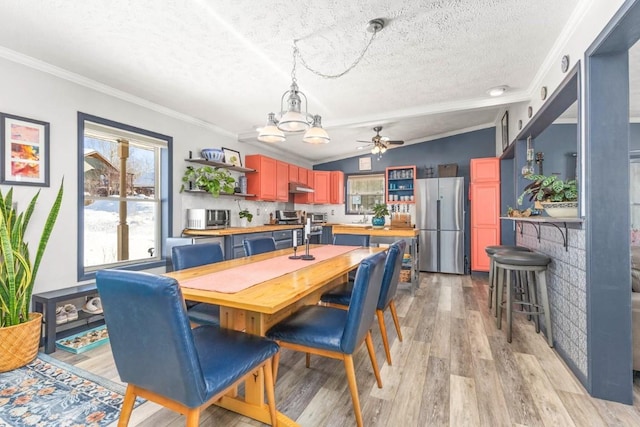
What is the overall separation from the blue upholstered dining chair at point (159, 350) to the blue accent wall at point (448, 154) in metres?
5.29

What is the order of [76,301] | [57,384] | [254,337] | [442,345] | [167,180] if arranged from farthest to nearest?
[167,180]
[76,301]
[442,345]
[57,384]
[254,337]

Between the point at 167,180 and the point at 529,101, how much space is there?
4.30 metres

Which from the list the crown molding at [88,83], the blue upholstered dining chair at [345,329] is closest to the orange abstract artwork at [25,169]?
the crown molding at [88,83]

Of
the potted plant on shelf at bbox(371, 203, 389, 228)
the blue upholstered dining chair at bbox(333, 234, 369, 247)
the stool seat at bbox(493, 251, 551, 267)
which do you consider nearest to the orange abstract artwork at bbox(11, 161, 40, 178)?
the blue upholstered dining chair at bbox(333, 234, 369, 247)

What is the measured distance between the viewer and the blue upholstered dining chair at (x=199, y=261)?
200 centimetres

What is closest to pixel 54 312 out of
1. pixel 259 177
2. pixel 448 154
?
pixel 259 177

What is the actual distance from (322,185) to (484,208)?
3250 millimetres

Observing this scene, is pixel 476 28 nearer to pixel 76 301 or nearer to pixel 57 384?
pixel 57 384

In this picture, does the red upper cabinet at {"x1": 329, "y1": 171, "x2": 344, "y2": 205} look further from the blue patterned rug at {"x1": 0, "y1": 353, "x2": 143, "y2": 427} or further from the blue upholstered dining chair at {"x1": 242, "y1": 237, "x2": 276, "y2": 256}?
the blue patterned rug at {"x1": 0, "y1": 353, "x2": 143, "y2": 427}

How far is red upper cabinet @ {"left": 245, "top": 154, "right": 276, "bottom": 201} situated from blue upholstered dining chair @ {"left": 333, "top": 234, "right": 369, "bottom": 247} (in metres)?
1.97

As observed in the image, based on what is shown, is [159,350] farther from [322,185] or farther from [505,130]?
[322,185]

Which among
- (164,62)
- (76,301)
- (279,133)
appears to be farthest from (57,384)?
(164,62)

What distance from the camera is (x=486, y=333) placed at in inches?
109

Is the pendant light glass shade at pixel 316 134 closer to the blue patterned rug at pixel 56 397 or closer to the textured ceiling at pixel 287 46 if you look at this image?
the textured ceiling at pixel 287 46
